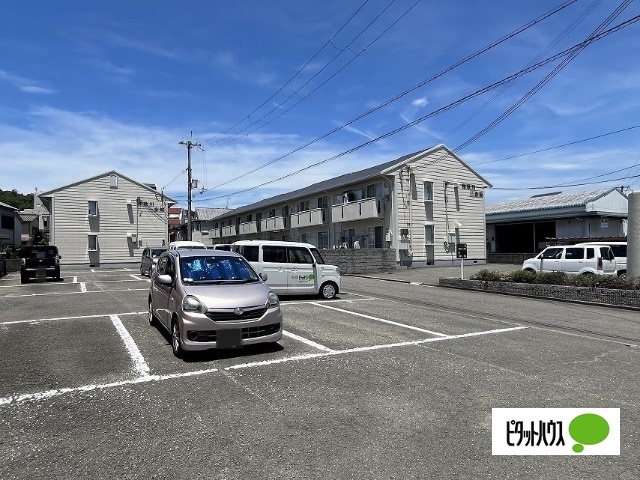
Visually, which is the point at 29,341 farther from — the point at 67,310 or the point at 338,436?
the point at 338,436

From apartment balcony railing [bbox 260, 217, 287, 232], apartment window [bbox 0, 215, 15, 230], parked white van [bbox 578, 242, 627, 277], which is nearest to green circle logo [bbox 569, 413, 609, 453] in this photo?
parked white van [bbox 578, 242, 627, 277]

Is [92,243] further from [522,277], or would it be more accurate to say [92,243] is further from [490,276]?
[522,277]

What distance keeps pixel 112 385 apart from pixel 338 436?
2.88 m

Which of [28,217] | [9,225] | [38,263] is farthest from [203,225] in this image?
[38,263]

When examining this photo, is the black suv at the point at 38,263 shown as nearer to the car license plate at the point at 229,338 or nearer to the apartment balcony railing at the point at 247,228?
the car license plate at the point at 229,338

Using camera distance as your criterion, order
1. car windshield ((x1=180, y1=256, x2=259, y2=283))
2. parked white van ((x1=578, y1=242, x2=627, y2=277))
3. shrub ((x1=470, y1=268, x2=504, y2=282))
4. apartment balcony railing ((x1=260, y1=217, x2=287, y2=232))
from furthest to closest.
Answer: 1. apartment balcony railing ((x1=260, y1=217, x2=287, y2=232))
2. parked white van ((x1=578, y1=242, x2=627, y2=277))
3. shrub ((x1=470, y1=268, x2=504, y2=282))
4. car windshield ((x1=180, y1=256, x2=259, y2=283))

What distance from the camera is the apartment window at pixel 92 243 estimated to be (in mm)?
35656

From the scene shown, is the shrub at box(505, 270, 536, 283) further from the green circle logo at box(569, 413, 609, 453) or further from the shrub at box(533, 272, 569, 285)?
the green circle logo at box(569, 413, 609, 453)

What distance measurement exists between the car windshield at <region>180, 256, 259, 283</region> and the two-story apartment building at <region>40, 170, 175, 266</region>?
32442 millimetres

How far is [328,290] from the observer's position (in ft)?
44.9

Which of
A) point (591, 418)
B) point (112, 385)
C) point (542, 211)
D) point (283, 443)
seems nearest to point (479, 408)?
point (591, 418)

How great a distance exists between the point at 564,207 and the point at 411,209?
10.9 metres

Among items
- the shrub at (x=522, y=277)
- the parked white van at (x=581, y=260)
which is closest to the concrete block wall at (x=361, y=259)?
the parked white van at (x=581, y=260)

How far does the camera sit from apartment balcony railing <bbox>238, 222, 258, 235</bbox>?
44.2 metres
